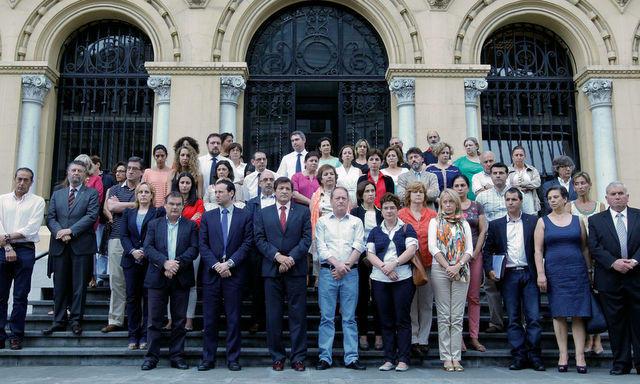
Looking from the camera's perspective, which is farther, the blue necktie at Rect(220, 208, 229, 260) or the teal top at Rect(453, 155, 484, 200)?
the teal top at Rect(453, 155, 484, 200)

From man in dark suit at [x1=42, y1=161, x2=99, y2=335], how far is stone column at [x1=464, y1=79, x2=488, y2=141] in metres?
7.69

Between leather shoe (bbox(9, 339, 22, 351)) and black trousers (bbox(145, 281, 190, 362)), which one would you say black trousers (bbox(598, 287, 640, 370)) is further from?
leather shoe (bbox(9, 339, 22, 351))

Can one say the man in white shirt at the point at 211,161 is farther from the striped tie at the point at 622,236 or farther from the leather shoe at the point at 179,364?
the striped tie at the point at 622,236

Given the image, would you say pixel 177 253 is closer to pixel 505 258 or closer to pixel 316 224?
pixel 316 224

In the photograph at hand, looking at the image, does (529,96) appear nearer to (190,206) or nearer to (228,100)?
(228,100)

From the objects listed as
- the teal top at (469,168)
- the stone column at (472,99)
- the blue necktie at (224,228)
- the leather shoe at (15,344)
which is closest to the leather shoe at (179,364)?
the blue necktie at (224,228)

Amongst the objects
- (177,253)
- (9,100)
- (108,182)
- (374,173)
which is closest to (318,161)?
(374,173)

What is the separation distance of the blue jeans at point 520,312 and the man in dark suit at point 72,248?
5.03 metres

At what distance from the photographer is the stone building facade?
39.6 feet

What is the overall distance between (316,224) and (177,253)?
63.1 inches

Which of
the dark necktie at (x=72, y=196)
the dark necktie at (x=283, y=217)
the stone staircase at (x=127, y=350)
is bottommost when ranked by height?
the stone staircase at (x=127, y=350)

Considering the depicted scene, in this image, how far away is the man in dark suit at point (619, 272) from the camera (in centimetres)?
626

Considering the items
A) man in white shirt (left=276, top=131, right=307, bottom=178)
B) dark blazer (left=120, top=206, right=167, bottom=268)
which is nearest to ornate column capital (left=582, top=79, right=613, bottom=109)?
man in white shirt (left=276, top=131, right=307, bottom=178)

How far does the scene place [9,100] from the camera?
1199 centimetres
